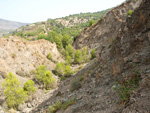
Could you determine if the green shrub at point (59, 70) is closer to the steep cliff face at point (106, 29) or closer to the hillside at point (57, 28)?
the steep cliff face at point (106, 29)

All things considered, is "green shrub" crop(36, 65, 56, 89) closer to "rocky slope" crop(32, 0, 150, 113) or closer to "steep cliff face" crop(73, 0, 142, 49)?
"rocky slope" crop(32, 0, 150, 113)

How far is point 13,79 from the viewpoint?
19484 millimetres

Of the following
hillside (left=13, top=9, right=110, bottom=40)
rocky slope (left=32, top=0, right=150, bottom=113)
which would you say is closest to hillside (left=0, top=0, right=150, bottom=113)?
rocky slope (left=32, top=0, right=150, bottom=113)

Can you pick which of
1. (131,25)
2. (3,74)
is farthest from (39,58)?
(131,25)

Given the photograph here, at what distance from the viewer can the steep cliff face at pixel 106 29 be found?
3785 centimetres

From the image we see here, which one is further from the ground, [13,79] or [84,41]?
[84,41]

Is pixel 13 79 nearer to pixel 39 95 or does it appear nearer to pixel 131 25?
pixel 39 95

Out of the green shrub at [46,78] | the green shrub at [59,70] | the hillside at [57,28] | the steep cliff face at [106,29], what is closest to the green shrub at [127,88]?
the green shrub at [46,78]

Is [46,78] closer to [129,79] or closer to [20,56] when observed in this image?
[20,56]

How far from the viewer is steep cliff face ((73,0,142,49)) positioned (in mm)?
37847

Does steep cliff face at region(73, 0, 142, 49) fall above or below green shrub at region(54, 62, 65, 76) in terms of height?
above

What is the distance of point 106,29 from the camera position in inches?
1682

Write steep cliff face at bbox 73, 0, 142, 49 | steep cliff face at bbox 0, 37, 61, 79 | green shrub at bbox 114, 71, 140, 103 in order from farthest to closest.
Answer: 1. steep cliff face at bbox 73, 0, 142, 49
2. steep cliff face at bbox 0, 37, 61, 79
3. green shrub at bbox 114, 71, 140, 103

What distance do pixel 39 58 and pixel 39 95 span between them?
46.1 ft
